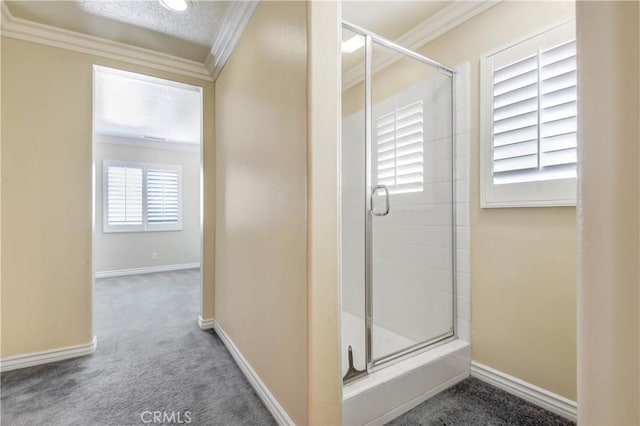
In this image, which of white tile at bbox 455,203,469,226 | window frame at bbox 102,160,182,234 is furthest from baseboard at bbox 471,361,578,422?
window frame at bbox 102,160,182,234

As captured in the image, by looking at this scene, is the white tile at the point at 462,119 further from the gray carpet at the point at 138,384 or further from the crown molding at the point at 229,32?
the gray carpet at the point at 138,384

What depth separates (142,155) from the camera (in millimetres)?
5242

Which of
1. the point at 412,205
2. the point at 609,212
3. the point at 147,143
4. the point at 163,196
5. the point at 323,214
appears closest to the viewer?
the point at 609,212

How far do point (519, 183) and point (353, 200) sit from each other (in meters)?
1.37

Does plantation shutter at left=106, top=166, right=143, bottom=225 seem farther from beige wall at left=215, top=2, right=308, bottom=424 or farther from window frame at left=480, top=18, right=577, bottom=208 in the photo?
window frame at left=480, top=18, right=577, bottom=208

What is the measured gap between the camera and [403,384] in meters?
1.51

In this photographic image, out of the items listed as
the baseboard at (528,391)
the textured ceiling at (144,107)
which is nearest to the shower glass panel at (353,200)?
the baseboard at (528,391)

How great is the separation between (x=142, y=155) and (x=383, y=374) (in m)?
5.63

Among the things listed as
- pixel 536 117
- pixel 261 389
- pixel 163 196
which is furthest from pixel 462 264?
pixel 163 196

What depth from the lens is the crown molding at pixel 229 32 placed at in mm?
1801

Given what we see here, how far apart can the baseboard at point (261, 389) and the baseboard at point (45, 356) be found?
1.07m

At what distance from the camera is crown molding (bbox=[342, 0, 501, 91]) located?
1.80 m

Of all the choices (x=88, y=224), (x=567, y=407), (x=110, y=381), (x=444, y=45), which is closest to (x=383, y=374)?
(x=567, y=407)

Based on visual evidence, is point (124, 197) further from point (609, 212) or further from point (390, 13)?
point (609, 212)
